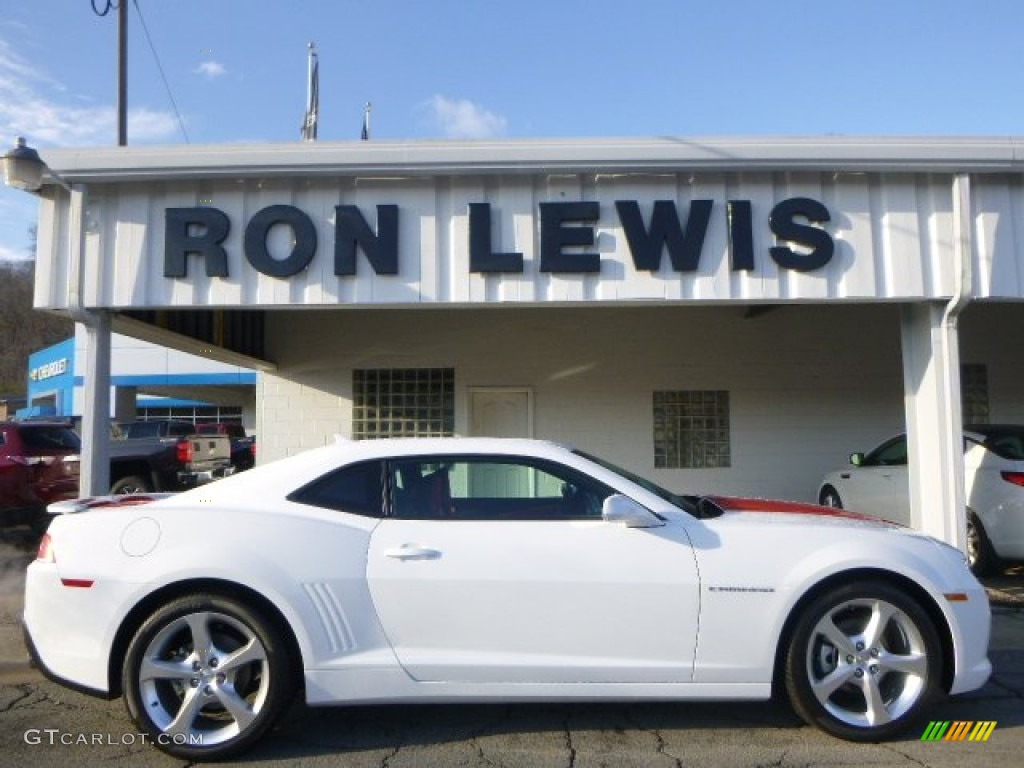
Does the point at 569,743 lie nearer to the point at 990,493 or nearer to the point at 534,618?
the point at 534,618

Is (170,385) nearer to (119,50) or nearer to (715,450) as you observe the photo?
(119,50)

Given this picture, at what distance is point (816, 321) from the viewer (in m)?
11.4

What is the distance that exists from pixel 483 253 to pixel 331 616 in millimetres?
3881

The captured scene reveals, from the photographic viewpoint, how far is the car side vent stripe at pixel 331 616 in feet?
13.0

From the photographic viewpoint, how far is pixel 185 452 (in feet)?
45.8

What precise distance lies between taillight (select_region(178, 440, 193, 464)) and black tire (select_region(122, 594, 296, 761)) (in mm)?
10560

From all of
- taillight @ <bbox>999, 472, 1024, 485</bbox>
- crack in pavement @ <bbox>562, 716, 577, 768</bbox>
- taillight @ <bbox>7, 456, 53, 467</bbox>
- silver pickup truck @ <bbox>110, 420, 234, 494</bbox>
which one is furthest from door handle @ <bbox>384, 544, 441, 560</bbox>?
silver pickup truck @ <bbox>110, 420, 234, 494</bbox>

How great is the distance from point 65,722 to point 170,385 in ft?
95.8

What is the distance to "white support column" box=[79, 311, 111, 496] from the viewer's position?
23.7 ft

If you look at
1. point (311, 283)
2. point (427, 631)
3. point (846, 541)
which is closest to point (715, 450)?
point (311, 283)

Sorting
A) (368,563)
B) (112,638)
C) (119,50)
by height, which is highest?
(119,50)

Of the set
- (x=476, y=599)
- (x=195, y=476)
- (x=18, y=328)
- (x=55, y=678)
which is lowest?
(x=55, y=678)

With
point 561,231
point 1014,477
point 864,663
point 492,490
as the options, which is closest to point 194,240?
point 561,231

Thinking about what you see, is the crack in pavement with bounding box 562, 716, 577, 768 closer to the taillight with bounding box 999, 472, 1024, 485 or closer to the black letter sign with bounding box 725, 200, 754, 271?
the black letter sign with bounding box 725, 200, 754, 271
